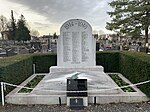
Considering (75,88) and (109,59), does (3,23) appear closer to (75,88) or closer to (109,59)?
(109,59)

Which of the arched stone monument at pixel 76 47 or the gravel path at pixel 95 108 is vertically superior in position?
the arched stone monument at pixel 76 47

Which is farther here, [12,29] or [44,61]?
[12,29]

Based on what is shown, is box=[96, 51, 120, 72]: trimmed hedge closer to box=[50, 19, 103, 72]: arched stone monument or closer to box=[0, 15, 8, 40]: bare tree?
box=[50, 19, 103, 72]: arched stone monument

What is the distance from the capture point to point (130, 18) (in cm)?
2989

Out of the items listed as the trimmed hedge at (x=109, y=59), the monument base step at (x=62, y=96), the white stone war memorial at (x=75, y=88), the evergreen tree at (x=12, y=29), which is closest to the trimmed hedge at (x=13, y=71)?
the white stone war memorial at (x=75, y=88)

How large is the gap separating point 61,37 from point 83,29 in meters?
1.14

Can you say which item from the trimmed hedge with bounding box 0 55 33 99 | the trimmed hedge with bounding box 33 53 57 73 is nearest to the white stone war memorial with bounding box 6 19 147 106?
the trimmed hedge with bounding box 0 55 33 99

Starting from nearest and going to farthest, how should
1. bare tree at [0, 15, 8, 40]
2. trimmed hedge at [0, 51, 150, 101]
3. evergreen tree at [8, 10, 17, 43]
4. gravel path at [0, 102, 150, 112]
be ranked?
gravel path at [0, 102, 150, 112] → trimmed hedge at [0, 51, 150, 101] → evergreen tree at [8, 10, 17, 43] → bare tree at [0, 15, 8, 40]

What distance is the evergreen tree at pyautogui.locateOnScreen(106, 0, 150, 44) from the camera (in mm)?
28962

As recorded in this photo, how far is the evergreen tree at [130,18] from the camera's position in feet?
95.0

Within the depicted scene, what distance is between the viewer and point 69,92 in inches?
246

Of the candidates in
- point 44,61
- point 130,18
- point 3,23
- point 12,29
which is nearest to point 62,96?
point 44,61

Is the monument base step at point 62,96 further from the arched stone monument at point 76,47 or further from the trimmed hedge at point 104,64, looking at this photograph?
the arched stone monument at point 76,47

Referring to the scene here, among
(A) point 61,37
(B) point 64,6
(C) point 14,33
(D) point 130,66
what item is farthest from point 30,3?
(C) point 14,33
